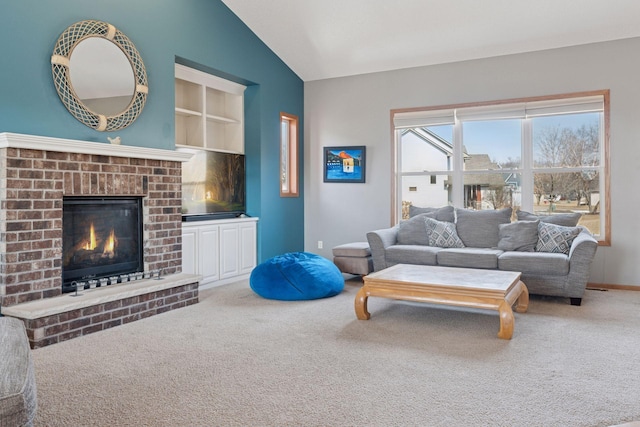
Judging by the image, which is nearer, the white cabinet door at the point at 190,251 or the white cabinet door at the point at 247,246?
the white cabinet door at the point at 190,251

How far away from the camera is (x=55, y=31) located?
3.88 metres

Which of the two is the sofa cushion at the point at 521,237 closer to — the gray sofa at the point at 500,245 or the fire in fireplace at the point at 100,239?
the gray sofa at the point at 500,245

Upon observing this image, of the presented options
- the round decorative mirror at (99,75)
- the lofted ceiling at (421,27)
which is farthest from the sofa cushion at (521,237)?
the round decorative mirror at (99,75)

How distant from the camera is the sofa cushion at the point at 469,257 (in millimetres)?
4938

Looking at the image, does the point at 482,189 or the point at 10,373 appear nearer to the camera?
the point at 10,373

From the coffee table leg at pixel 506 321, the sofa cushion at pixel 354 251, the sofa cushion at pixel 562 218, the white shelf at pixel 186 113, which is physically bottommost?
the coffee table leg at pixel 506 321

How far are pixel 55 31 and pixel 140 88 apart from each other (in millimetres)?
872

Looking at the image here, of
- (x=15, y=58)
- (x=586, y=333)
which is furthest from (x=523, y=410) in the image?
(x=15, y=58)

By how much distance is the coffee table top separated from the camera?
3.64 meters

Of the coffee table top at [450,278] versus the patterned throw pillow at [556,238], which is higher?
the patterned throw pillow at [556,238]

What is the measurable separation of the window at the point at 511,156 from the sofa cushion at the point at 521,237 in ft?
2.60

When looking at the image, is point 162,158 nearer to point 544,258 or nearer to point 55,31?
point 55,31

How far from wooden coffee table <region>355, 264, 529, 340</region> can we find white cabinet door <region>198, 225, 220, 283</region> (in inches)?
83.0

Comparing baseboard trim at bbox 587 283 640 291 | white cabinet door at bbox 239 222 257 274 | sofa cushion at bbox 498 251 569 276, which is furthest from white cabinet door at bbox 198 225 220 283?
baseboard trim at bbox 587 283 640 291
